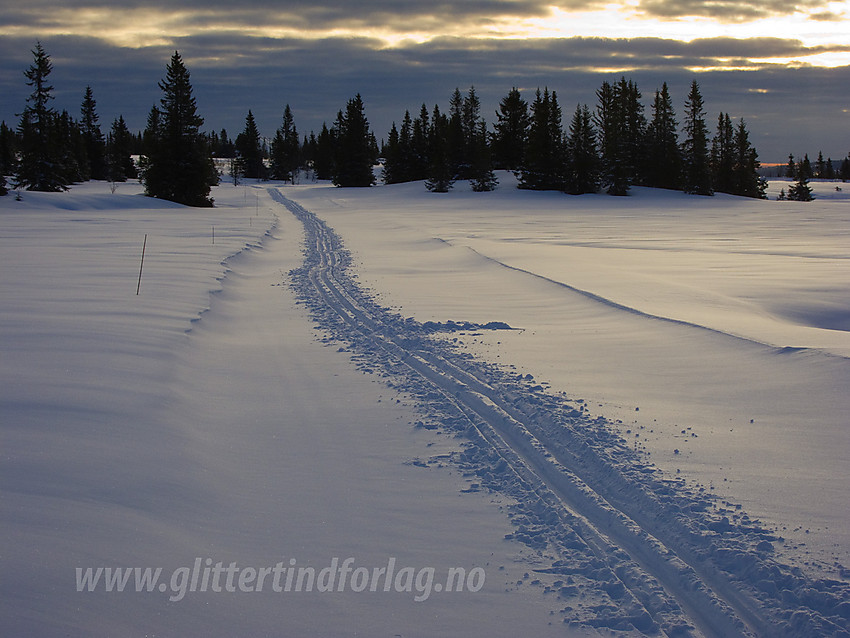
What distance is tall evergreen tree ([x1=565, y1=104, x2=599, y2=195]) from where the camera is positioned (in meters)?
51.5

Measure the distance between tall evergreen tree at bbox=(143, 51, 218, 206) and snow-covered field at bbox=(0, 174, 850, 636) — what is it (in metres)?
30.1

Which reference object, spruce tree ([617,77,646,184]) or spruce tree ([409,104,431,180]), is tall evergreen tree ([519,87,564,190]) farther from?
spruce tree ([409,104,431,180])

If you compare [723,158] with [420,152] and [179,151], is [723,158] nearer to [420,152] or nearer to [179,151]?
[420,152]

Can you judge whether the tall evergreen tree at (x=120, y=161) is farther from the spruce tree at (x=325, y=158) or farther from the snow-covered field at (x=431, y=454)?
the snow-covered field at (x=431, y=454)

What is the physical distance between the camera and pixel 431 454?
5562mm

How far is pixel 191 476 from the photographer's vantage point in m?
5.11

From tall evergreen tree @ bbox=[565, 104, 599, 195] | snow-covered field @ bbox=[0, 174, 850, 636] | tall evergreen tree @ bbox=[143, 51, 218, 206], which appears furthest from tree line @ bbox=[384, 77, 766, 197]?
snow-covered field @ bbox=[0, 174, 850, 636]

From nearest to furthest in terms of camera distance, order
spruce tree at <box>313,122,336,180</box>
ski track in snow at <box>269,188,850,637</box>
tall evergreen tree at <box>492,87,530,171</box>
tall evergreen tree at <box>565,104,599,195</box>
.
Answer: ski track in snow at <box>269,188,850,637</box> → tall evergreen tree at <box>565,104,599,195</box> → tall evergreen tree at <box>492,87,530,171</box> → spruce tree at <box>313,122,336,180</box>

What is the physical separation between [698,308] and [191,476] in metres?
8.75

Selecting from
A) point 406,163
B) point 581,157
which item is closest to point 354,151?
point 406,163

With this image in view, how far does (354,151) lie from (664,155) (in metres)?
30.7

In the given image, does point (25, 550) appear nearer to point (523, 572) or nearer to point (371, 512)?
point (371, 512)

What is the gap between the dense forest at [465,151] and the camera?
41.8m

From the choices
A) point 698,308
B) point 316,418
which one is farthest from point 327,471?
point 698,308
